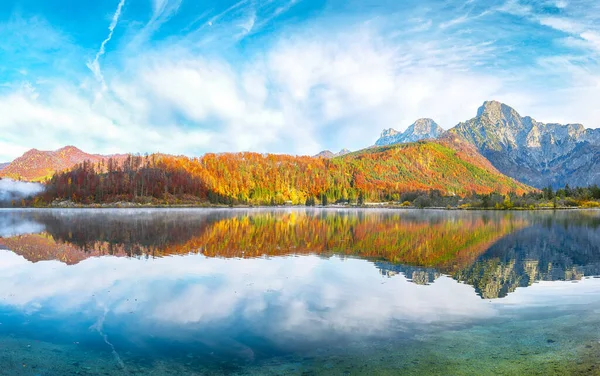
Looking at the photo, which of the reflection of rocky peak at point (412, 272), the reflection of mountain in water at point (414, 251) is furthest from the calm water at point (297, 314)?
the reflection of mountain in water at point (414, 251)

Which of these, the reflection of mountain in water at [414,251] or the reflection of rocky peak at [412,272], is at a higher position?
the reflection of mountain in water at [414,251]

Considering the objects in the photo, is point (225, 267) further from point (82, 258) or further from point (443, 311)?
point (443, 311)

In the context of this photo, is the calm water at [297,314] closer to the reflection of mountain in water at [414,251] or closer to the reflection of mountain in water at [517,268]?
the reflection of mountain in water at [517,268]

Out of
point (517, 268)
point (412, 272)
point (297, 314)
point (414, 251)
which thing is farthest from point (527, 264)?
point (297, 314)

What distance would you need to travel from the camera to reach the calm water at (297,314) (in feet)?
32.5

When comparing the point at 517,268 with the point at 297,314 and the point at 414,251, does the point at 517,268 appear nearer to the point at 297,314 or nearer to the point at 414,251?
the point at 414,251

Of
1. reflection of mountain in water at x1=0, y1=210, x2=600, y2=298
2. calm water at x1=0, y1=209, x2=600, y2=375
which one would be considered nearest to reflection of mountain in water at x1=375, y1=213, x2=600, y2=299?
reflection of mountain in water at x1=0, y1=210, x2=600, y2=298

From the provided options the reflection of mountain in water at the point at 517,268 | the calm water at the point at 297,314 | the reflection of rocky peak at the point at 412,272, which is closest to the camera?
the calm water at the point at 297,314

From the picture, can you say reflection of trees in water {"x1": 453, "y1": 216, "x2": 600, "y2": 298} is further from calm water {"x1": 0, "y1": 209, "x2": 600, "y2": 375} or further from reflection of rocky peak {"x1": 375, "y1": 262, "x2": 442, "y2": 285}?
reflection of rocky peak {"x1": 375, "y1": 262, "x2": 442, "y2": 285}

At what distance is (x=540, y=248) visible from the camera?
32.9 metres

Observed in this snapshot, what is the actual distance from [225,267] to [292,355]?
1405cm

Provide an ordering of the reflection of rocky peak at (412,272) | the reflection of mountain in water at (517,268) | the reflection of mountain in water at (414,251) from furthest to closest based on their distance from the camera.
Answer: the reflection of mountain in water at (414,251)
the reflection of rocky peak at (412,272)
the reflection of mountain in water at (517,268)

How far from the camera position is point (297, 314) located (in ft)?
46.3

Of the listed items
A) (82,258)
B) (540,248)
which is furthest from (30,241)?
(540,248)
